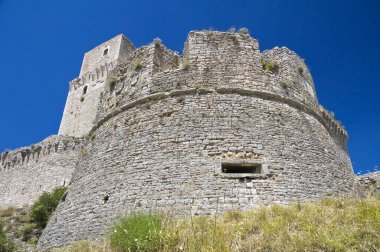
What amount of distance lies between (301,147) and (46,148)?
2025 cm

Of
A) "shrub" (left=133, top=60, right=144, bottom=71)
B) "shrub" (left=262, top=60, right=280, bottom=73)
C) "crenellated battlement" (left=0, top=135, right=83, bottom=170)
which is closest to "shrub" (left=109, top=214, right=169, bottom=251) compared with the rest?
"shrub" (left=133, top=60, right=144, bottom=71)

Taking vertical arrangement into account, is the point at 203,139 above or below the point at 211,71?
below

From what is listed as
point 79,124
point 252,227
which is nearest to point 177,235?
point 252,227

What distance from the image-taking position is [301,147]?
8.83 m

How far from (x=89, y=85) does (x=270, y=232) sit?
3356cm

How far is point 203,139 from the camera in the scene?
842 cm

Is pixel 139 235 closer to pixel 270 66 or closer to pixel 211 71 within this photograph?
pixel 211 71

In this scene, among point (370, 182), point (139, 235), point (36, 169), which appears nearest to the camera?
point (139, 235)

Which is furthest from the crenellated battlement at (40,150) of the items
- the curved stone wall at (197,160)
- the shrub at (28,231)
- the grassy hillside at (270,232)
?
the grassy hillside at (270,232)

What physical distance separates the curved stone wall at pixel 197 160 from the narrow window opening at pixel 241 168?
112mm

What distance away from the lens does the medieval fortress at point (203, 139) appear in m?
7.72

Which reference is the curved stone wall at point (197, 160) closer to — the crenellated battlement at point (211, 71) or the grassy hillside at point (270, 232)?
the crenellated battlement at point (211, 71)

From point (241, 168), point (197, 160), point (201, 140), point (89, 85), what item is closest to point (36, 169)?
point (89, 85)

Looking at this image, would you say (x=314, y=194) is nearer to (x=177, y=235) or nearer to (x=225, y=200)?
(x=225, y=200)
